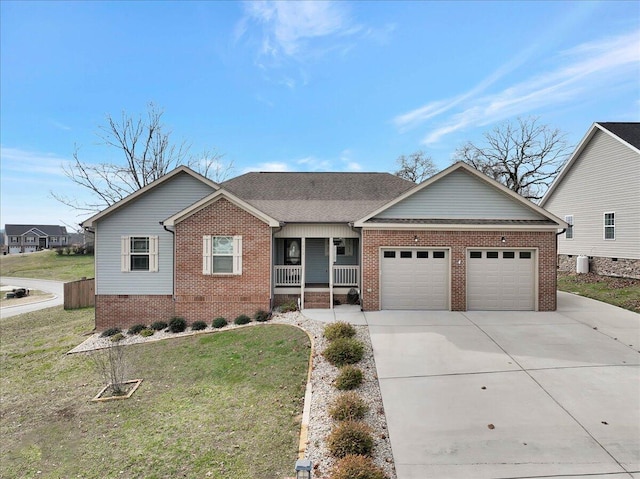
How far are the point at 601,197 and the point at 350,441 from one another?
21.3 meters

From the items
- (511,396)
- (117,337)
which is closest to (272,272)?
(117,337)

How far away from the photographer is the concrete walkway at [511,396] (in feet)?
14.3

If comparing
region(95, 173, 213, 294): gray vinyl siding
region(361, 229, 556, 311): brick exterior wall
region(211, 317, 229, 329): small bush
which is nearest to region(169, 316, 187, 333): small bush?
region(211, 317, 229, 329): small bush

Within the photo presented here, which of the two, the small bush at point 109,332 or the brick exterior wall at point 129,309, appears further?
the brick exterior wall at point 129,309

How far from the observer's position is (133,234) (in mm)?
12797

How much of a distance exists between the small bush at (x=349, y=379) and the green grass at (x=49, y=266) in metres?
36.5

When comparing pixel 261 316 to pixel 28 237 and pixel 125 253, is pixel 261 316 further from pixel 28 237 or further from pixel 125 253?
pixel 28 237

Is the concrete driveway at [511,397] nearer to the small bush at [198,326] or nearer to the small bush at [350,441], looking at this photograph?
the small bush at [350,441]

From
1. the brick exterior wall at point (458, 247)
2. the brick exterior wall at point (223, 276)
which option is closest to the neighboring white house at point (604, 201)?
the brick exterior wall at point (458, 247)

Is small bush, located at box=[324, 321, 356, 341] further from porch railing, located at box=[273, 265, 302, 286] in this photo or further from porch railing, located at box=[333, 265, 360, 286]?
porch railing, located at box=[273, 265, 302, 286]

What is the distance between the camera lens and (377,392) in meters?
6.30

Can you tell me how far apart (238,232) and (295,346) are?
5.15 m

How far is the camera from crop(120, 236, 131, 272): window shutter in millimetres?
12703

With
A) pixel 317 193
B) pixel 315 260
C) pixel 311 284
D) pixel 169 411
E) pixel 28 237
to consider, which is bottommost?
pixel 169 411
